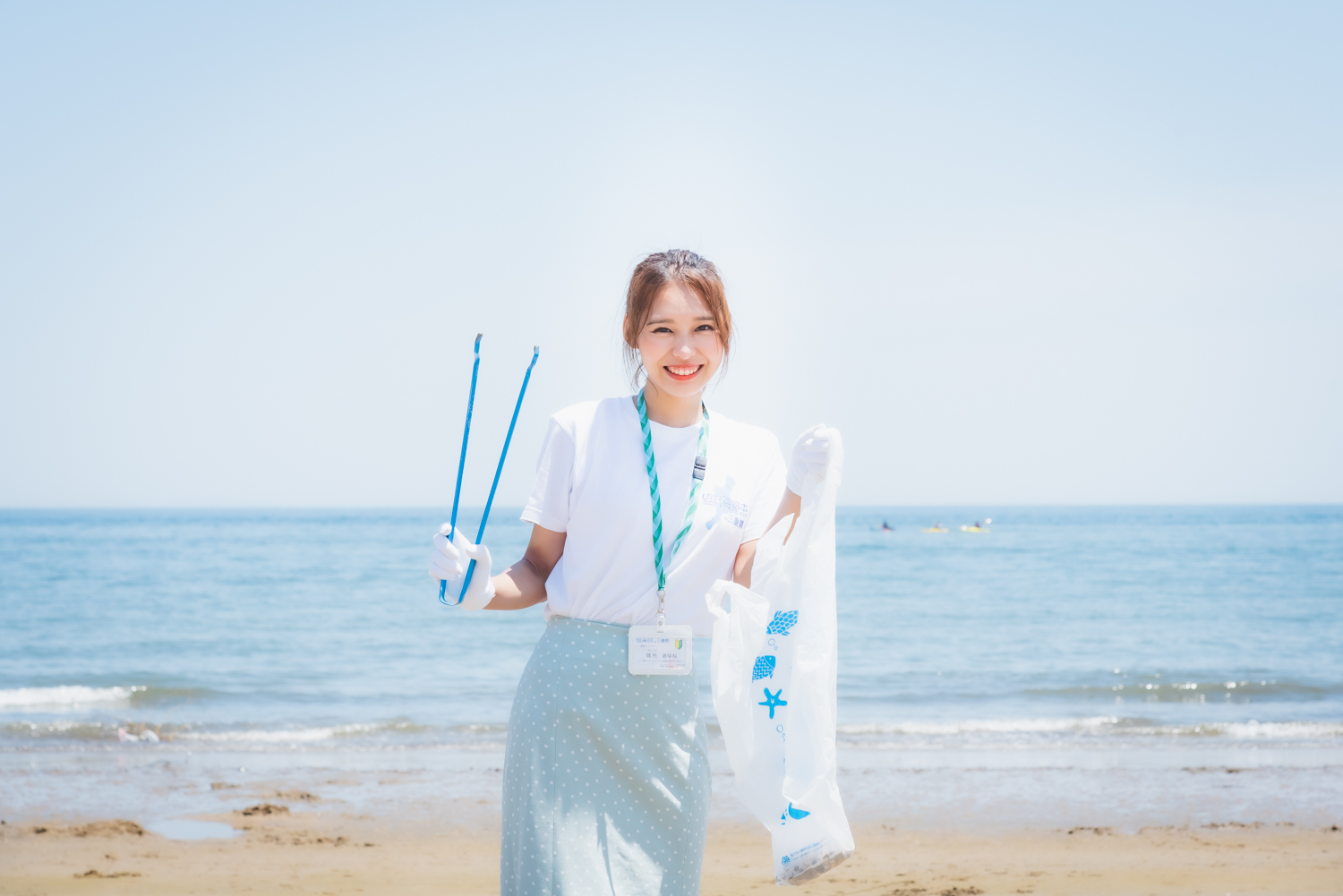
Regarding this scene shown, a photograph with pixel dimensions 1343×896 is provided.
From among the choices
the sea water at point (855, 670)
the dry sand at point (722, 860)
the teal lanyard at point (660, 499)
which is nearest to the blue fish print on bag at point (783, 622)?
the teal lanyard at point (660, 499)

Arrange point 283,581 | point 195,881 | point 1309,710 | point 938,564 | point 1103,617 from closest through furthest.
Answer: point 195,881 < point 1309,710 < point 1103,617 < point 283,581 < point 938,564

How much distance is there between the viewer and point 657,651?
190 centimetres

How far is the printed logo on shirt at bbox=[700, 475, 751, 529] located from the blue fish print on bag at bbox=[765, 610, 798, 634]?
21 cm

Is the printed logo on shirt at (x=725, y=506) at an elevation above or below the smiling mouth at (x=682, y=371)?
below

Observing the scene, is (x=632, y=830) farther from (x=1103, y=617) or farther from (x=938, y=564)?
(x=938, y=564)

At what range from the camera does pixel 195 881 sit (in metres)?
4.59

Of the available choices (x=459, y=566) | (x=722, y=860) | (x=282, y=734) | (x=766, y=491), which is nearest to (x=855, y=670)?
(x=282, y=734)

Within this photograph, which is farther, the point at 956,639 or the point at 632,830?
the point at 956,639

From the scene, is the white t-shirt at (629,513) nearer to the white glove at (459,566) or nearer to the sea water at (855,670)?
the white glove at (459,566)

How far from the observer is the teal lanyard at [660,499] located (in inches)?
75.2

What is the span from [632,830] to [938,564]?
1027 inches

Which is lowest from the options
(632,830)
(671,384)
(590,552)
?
(632,830)

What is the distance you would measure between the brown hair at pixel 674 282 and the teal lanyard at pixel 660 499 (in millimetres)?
180

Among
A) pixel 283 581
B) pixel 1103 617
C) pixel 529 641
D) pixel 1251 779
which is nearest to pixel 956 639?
pixel 1103 617
